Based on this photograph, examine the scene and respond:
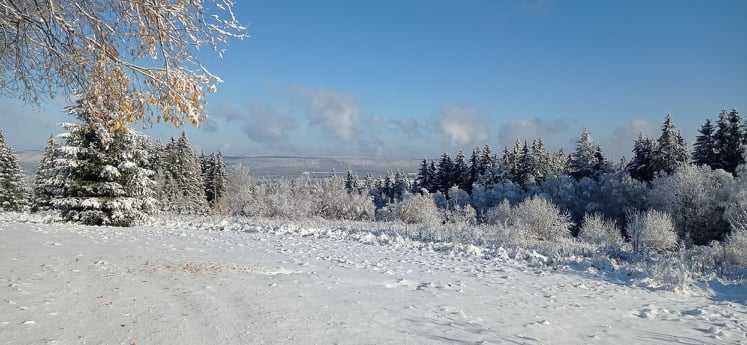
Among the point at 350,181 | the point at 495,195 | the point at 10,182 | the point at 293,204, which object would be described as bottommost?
the point at 293,204

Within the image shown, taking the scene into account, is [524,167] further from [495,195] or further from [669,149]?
[669,149]

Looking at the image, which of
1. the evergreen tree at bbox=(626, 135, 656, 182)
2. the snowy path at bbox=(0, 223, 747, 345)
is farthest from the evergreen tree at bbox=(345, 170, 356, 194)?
the snowy path at bbox=(0, 223, 747, 345)

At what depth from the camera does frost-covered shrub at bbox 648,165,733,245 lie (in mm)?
33562

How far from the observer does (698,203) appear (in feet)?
111

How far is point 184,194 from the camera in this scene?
50656 mm

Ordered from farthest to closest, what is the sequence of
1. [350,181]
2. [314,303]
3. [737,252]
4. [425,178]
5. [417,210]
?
[350,181], [425,178], [417,210], [737,252], [314,303]

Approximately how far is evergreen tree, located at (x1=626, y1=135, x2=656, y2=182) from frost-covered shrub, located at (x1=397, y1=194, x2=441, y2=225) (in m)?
20.3

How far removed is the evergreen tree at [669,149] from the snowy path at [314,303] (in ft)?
131

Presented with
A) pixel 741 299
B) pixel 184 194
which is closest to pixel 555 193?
pixel 184 194

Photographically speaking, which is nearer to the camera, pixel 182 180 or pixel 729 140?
pixel 729 140

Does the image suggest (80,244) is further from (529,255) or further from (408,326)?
(529,255)

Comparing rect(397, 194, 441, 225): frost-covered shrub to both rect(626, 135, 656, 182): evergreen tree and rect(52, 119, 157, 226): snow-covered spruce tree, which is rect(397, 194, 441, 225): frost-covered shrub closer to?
rect(626, 135, 656, 182): evergreen tree

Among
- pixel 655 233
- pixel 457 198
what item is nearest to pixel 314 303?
pixel 655 233

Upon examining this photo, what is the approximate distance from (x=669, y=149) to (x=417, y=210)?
79.1ft
